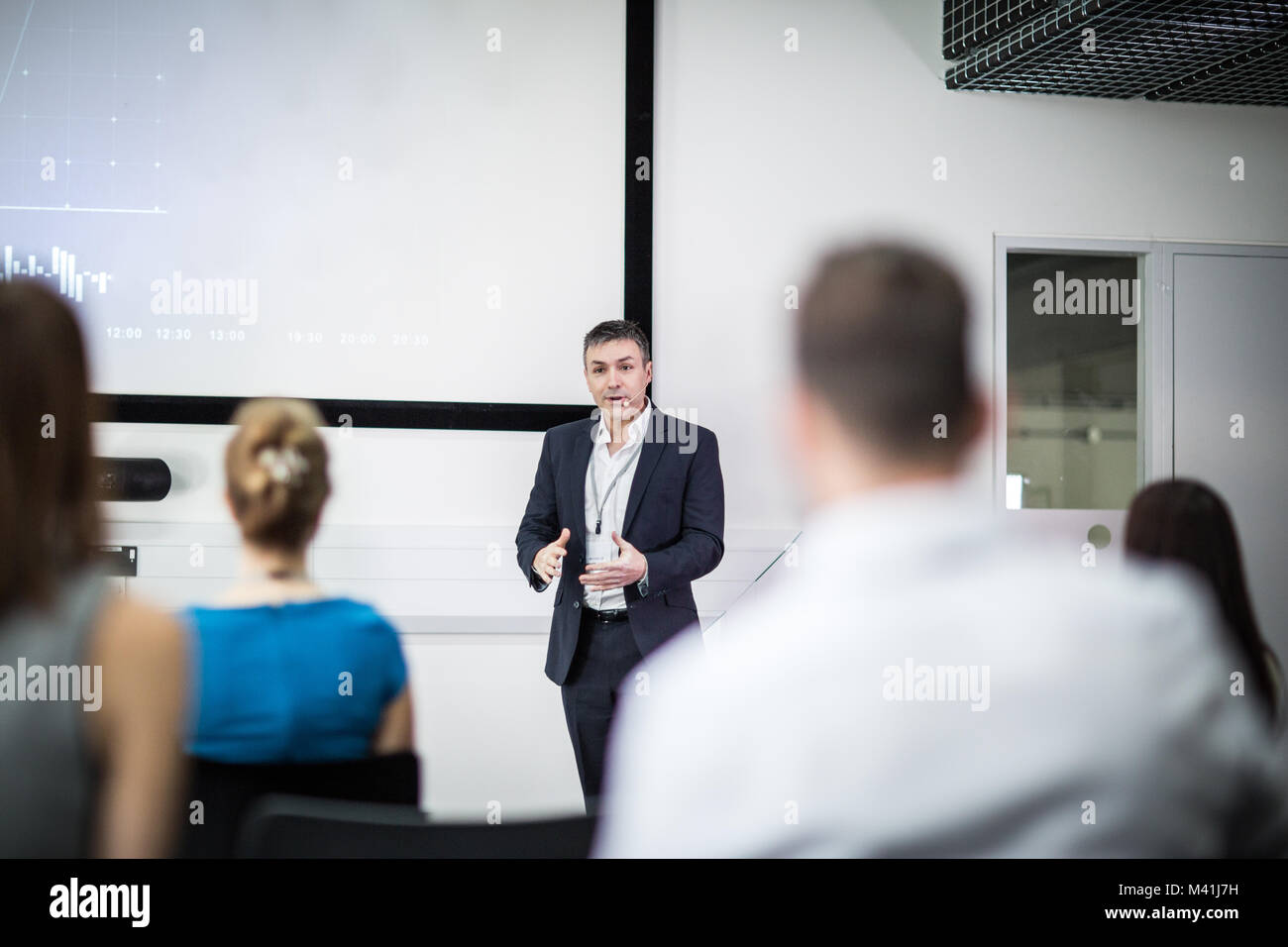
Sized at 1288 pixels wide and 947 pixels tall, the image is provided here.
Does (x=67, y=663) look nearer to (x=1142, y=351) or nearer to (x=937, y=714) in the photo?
(x=937, y=714)

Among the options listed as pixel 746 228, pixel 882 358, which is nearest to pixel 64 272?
pixel 746 228

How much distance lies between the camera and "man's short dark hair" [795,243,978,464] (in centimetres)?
114

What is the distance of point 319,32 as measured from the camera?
2311 millimetres

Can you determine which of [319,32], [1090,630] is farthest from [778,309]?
[1090,630]

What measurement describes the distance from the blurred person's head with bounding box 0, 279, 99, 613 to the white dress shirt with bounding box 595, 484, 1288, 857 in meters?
0.86

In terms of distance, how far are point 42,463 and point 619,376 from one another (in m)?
1.32

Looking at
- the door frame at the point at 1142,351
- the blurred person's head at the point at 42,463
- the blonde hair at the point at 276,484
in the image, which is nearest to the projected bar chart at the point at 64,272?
the blonde hair at the point at 276,484

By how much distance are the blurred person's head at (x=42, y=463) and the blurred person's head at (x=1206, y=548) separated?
1.65m

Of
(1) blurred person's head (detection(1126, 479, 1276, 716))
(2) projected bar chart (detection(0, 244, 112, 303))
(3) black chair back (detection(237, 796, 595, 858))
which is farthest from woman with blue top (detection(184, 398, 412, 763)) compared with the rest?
(1) blurred person's head (detection(1126, 479, 1276, 716))

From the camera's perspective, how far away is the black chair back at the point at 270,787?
1.16 m

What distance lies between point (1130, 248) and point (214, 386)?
99.7 inches

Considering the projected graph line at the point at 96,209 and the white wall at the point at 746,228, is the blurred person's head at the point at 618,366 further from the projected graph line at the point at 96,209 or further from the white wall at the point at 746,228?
the projected graph line at the point at 96,209

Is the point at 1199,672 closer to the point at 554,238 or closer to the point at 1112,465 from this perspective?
the point at 1112,465
